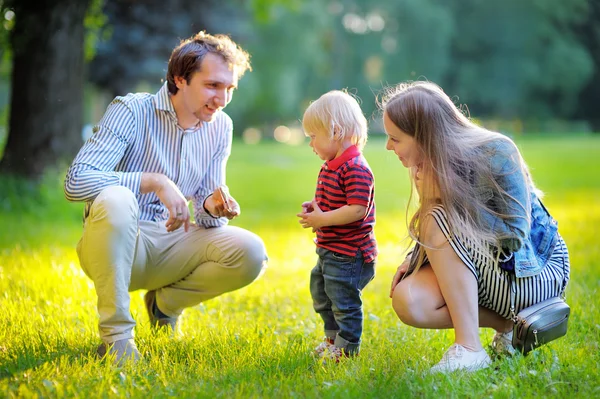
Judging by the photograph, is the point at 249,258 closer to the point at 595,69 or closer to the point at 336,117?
the point at 336,117

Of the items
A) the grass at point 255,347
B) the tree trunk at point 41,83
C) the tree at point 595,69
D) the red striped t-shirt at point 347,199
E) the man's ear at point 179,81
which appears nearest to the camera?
the grass at point 255,347

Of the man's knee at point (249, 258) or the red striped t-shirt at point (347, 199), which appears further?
the man's knee at point (249, 258)

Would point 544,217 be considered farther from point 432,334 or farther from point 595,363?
point 432,334

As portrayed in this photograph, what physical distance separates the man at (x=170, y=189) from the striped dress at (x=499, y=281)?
39.2 inches

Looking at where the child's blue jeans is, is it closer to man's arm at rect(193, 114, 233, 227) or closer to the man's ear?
man's arm at rect(193, 114, 233, 227)

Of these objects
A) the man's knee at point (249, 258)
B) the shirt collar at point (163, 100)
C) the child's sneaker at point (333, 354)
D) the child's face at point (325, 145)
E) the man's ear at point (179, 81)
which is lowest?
the child's sneaker at point (333, 354)

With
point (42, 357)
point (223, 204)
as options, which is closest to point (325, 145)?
point (223, 204)

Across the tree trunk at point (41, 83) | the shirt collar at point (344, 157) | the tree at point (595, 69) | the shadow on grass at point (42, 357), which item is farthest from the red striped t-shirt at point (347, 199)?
the tree at point (595, 69)

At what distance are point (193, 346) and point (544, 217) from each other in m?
1.53

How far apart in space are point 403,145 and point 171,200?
3.14 feet

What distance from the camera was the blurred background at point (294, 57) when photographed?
8.83m

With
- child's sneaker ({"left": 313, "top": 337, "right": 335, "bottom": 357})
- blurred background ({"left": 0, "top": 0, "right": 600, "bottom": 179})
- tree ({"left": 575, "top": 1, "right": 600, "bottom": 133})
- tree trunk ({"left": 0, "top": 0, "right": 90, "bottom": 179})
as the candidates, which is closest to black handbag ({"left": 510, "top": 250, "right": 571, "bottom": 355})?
child's sneaker ({"left": 313, "top": 337, "right": 335, "bottom": 357})

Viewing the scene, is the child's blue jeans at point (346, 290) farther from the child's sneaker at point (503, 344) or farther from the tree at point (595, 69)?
the tree at point (595, 69)

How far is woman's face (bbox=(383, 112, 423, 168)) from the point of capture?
10.1 ft
